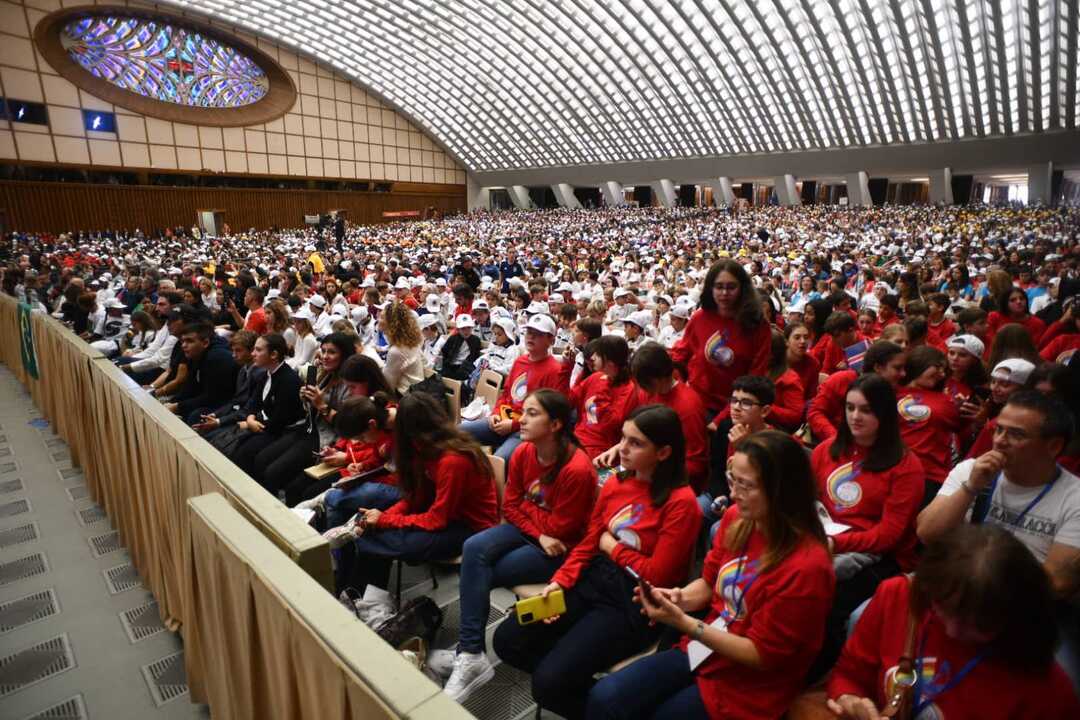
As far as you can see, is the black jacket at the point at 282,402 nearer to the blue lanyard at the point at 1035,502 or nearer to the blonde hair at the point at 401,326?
the blonde hair at the point at 401,326

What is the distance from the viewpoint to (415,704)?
4.23 feet

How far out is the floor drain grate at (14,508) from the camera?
4953 mm

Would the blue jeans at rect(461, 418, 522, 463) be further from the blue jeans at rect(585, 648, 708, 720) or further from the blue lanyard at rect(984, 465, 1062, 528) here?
the blue lanyard at rect(984, 465, 1062, 528)

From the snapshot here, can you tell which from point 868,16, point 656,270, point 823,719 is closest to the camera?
point 823,719

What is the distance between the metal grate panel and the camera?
522cm

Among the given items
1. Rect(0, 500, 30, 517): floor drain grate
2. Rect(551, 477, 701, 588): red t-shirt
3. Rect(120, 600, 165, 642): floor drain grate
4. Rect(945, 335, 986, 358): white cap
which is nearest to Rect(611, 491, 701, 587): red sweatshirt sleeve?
Rect(551, 477, 701, 588): red t-shirt

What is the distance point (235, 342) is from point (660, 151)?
47.2 metres

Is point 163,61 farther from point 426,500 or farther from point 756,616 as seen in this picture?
point 756,616

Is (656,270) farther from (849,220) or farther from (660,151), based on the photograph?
(660,151)

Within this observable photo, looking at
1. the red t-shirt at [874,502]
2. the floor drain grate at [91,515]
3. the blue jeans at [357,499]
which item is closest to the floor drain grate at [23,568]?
the floor drain grate at [91,515]

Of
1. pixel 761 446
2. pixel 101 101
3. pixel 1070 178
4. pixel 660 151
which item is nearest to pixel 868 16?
pixel 1070 178

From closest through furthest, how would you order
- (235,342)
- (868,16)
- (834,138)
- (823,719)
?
1. (823,719)
2. (235,342)
3. (868,16)
4. (834,138)

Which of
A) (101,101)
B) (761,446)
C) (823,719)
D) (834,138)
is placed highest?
(101,101)

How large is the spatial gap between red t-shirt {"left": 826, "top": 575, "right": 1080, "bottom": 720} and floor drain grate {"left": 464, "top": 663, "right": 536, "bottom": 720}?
5.26 feet
